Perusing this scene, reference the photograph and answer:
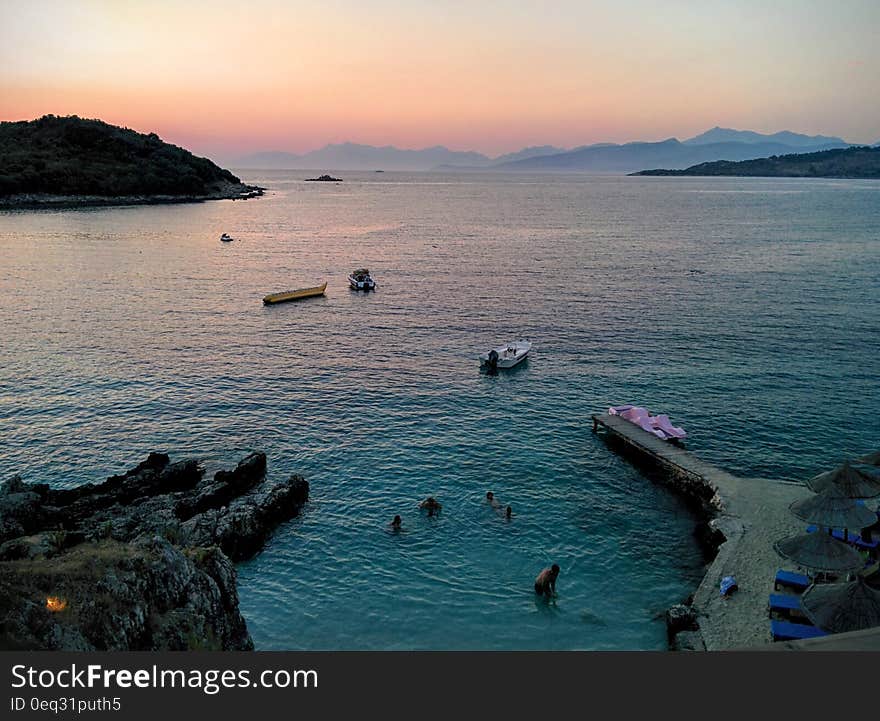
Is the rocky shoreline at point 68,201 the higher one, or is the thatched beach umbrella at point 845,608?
the rocky shoreline at point 68,201

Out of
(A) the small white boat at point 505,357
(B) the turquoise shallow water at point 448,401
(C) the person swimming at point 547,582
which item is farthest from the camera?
(A) the small white boat at point 505,357

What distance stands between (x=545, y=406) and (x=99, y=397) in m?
28.7

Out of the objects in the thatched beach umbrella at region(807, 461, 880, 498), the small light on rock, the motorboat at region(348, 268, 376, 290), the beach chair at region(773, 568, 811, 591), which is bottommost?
the beach chair at region(773, 568, 811, 591)

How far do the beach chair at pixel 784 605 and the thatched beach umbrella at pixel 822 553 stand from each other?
124 cm

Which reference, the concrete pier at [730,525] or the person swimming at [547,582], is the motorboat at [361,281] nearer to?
the concrete pier at [730,525]

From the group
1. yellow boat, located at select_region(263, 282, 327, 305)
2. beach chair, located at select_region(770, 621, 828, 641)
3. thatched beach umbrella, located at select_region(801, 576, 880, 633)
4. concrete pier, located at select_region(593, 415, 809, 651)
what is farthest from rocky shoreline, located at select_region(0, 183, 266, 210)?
thatched beach umbrella, located at select_region(801, 576, 880, 633)

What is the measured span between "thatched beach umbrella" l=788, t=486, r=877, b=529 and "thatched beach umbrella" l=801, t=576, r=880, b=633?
13.6 ft

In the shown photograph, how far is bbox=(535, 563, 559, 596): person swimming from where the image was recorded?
78.4 feet

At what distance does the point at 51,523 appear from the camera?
27.0 metres

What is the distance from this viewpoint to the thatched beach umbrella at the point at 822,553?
2100 cm

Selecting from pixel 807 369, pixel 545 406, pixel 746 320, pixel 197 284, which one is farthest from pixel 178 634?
pixel 197 284

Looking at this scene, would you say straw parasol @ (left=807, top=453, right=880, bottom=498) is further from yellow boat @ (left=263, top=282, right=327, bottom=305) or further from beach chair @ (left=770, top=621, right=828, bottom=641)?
yellow boat @ (left=263, top=282, right=327, bottom=305)

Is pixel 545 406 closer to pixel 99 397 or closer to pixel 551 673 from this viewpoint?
pixel 99 397

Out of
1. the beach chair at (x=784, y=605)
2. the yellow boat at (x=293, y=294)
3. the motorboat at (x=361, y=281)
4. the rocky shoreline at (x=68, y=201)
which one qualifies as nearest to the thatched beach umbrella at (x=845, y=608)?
the beach chair at (x=784, y=605)
